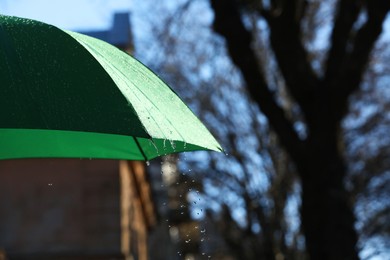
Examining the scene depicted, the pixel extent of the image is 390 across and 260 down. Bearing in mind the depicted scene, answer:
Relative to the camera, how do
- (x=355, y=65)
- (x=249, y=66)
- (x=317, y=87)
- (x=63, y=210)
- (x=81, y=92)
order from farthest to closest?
1. (x=63, y=210)
2. (x=249, y=66)
3. (x=317, y=87)
4. (x=355, y=65)
5. (x=81, y=92)

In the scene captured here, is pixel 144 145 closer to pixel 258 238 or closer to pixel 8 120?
pixel 8 120

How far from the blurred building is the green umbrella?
9463 mm

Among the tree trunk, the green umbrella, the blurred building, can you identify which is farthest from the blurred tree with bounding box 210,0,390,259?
the green umbrella

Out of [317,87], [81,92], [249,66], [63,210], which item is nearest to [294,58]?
[317,87]

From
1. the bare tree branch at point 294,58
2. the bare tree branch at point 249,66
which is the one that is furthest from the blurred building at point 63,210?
the bare tree branch at point 294,58

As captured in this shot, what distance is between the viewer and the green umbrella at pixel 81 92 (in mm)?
2936

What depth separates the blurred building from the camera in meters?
13.0

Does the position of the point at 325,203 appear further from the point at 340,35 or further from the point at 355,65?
the point at 340,35

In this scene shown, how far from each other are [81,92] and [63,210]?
33.9ft

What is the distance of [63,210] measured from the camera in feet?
43.2

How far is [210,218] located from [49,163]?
9.04 metres

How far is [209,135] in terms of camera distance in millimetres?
3709

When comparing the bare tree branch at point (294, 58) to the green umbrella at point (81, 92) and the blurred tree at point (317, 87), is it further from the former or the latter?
the green umbrella at point (81, 92)

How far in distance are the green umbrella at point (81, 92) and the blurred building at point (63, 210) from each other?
31.0ft
